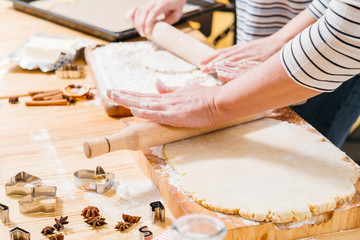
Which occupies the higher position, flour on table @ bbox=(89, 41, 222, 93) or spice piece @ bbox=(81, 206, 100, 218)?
flour on table @ bbox=(89, 41, 222, 93)

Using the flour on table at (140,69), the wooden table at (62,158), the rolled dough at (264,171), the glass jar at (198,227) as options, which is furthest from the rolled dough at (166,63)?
the glass jar at (198,227)

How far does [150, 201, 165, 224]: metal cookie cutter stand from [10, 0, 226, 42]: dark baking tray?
46.5 inches

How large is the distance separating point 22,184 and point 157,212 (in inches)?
14.8

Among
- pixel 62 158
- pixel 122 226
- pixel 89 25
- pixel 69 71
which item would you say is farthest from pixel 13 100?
pixel 122 226

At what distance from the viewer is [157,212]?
1129 millimetres

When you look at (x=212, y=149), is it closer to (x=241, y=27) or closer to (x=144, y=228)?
(x=144, y=228)

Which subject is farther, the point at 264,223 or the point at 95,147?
the point at 95,147

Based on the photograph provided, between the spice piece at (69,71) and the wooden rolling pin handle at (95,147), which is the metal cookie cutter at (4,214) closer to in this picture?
the wooden rolling pin handle at (95,147)

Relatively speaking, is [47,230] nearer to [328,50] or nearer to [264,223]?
[264,223]

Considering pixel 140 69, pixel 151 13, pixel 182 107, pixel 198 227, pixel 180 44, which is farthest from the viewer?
pixel 151 13

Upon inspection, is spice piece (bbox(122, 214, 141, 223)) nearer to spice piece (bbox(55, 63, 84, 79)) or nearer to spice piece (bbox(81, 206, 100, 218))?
spice piece (bbox(81, 206, 100, 218))

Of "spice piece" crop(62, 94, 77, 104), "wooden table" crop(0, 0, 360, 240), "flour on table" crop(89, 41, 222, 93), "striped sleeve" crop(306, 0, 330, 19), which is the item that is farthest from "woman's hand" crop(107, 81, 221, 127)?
"striped sleeve" crop(306, 0, 330, 19)

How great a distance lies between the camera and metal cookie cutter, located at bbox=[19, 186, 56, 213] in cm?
114

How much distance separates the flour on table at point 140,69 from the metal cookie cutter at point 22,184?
1.74ft
